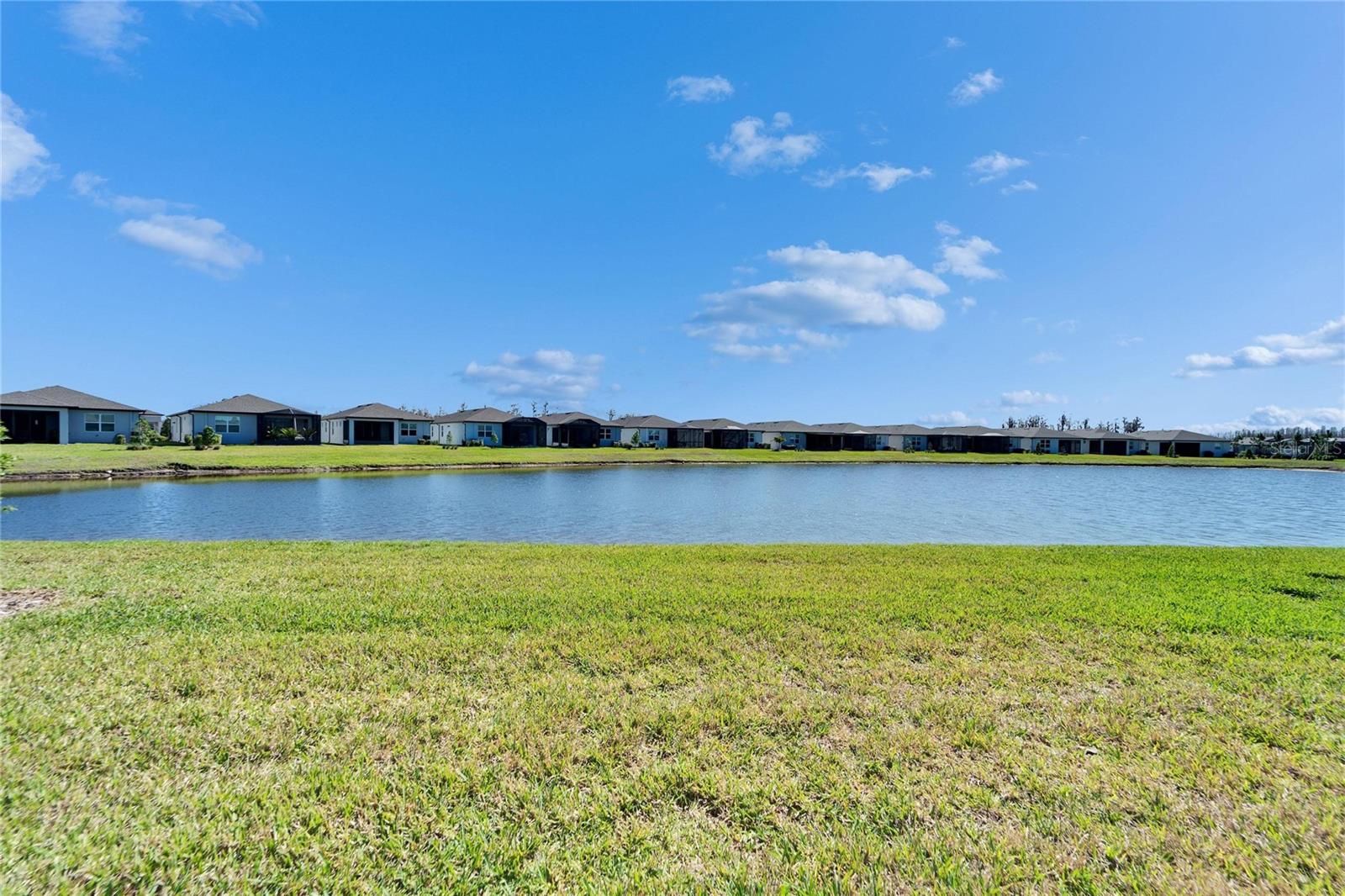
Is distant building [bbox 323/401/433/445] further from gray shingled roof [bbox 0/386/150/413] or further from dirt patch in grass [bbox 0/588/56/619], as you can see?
dirt patch in grass [bbox 0/588/56/619]

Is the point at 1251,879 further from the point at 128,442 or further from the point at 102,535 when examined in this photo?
the point at 128,442

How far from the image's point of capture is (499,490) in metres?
24.6

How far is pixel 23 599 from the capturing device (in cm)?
636

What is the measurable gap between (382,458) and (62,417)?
22.3 m

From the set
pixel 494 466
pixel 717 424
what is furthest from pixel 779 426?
pixel 494 466

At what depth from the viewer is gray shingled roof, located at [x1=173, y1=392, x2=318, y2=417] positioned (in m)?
48.0

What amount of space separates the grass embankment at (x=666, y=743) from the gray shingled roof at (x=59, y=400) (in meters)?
48.6

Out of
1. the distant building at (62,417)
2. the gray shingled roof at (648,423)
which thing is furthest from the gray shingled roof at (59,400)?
the gray shingled roof at (648,423)

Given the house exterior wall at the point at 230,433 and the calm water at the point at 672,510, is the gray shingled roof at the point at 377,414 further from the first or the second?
the calm water at the point at 672,510

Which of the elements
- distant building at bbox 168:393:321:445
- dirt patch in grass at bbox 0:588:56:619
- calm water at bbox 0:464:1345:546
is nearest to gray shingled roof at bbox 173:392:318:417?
distant building at bbox 168:393:321:445

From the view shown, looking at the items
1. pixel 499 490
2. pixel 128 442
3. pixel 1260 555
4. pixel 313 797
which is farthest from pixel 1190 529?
pixel 128 442

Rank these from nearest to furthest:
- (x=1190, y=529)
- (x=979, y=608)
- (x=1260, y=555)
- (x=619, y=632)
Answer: (x=619, y=632) < (x=979, y=608) < (x=1260, y=555) < (x=1190, y=529)

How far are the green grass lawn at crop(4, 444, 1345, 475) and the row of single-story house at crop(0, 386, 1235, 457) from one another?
4.07 m

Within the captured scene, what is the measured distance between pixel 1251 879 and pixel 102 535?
17.8m
